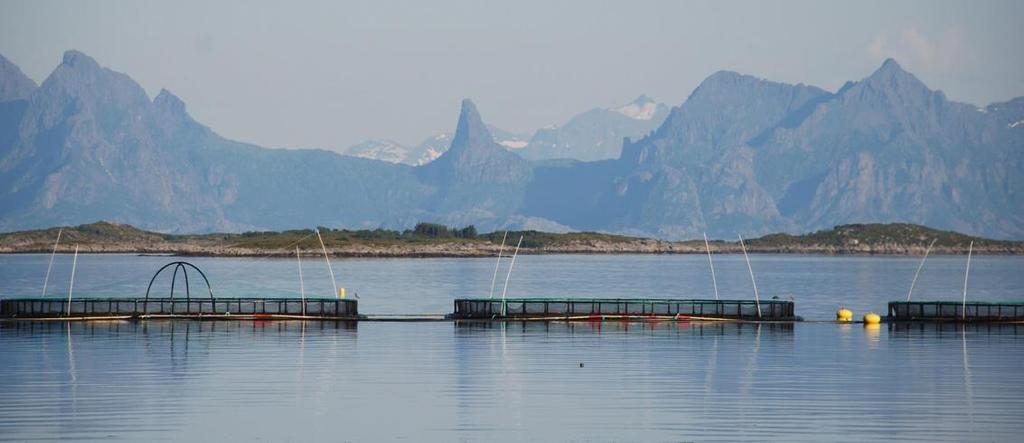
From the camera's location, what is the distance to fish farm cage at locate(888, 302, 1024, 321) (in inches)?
3521

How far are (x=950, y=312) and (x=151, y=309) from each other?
53035 mm

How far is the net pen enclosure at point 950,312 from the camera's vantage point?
89.4 m

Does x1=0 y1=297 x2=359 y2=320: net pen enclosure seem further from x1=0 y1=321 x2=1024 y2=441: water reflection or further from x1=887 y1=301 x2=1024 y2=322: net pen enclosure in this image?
x1=887 y1=301 x2=1024 y2=322: net pen enclosure

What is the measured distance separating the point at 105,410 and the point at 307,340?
90.9 feet

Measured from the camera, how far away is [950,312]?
92.4 metres

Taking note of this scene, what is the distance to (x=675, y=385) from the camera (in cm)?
5700

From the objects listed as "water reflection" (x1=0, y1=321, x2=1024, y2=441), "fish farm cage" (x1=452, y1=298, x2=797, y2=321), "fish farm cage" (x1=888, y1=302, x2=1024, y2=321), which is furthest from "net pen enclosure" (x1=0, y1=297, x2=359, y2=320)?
"fish farm cage" (x1=888, y1=302, x2=1024, y2=321)

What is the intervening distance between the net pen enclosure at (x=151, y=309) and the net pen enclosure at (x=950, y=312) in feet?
115

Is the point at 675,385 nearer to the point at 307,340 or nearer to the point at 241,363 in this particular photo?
the point at 241,363

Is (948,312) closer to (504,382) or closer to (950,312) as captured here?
(950,312)

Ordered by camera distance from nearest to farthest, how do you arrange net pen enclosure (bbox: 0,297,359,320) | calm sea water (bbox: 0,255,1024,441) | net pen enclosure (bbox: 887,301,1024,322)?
calm sea water (bbox: 0,255,1024,441), net pen enclosure (bbox: 0,297,359,320), net pen enclosure (bbox: 887,301,1024,322)

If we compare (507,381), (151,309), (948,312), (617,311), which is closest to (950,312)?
(948,312)

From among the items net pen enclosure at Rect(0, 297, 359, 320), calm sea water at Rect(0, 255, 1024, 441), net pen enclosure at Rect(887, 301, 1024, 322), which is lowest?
calm sea water at Rect(0, 255, 1024, 441)

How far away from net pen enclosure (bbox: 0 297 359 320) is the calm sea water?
33.6 inches
